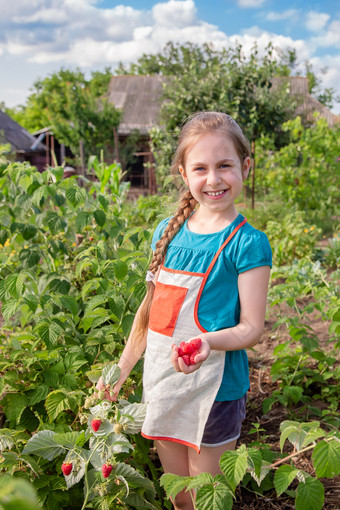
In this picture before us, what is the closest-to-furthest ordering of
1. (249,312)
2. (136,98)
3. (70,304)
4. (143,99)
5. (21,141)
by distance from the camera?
(249,312) < (70,304) < (21,141) < (143,99) < (136,98)

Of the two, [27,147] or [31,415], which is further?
[27,147]

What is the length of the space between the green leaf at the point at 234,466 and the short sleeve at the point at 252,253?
472 mm

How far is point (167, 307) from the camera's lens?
1.47 metres

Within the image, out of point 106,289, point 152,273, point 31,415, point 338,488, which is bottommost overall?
point 338,488

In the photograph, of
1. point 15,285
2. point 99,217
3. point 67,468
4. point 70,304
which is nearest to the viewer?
point 67,468

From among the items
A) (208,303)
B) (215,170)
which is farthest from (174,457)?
(215,170)

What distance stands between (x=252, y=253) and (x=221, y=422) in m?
0.50

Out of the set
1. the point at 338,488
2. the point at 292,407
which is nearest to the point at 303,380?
the point at 292,407

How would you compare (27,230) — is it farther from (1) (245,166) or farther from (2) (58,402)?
(1) (245,166)

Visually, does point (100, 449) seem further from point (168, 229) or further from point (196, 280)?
point (168, 229)

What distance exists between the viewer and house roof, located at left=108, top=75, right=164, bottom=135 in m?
21.2

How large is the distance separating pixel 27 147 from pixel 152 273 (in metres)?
22.0

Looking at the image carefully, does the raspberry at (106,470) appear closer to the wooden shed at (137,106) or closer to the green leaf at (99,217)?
the green leaf at (99,217)

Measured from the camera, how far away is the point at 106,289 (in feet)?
6.58
